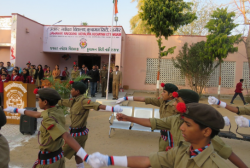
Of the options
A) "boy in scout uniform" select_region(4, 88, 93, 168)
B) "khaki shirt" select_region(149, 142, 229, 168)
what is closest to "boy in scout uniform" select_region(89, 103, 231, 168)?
"khaki shirt" select_region(149, 142, 229, 168)

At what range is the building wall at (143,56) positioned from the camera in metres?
14.4

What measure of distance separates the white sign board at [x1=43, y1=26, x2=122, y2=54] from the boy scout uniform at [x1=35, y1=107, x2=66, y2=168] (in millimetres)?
10363

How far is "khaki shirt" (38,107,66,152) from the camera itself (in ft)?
7.05

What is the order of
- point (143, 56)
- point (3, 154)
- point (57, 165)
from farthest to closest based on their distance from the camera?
point (143, 56) → point (57, 165) → point (3, 154)

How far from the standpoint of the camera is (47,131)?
2.30 metres

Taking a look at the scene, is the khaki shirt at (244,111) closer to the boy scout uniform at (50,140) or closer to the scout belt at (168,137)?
the scout belt at (168,137)

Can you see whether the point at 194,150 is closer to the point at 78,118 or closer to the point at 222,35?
the point at 78,118

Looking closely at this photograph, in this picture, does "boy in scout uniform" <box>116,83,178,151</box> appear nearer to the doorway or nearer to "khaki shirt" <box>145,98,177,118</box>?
"khaki shirt" <box>145,98,177,118</box>

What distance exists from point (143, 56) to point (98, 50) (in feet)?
12.6

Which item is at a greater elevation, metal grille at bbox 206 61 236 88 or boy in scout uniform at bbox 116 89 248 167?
metal grille at bbox 206 61 236 88

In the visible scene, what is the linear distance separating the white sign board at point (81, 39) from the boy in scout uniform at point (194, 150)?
11.2 m

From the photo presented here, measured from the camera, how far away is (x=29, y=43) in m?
12.8

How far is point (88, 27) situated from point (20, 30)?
13.9ft

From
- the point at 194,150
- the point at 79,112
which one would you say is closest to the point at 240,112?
the point at 194,150
